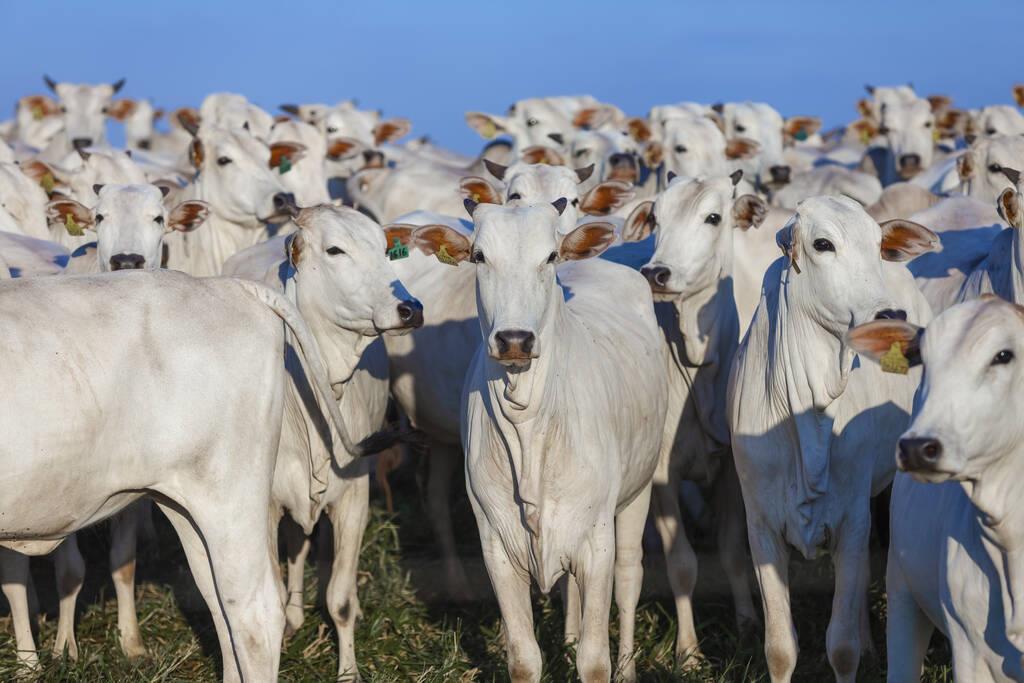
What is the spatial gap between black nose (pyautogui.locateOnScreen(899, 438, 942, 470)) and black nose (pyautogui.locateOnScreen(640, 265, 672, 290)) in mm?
2810

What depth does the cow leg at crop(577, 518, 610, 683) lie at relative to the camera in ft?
18.4

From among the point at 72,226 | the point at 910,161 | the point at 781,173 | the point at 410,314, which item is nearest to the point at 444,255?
the point at 410,314

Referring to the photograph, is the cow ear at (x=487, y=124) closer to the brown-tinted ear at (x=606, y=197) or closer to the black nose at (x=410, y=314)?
the brown-tinted ear at (x=606, y=197)

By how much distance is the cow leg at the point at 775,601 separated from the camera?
18.9 ft

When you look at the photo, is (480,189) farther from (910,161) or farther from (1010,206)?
(910,161)

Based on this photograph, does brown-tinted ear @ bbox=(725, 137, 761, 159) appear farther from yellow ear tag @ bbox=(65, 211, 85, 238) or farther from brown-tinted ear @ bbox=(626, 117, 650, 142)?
yellow ear tag @ bbox=(65, 211, 85, 238)

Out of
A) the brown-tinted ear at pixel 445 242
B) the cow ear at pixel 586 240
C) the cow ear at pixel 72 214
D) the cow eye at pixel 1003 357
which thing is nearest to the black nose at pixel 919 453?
the cow eye at pixel 1003 357

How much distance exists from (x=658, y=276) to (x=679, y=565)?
1.33 m

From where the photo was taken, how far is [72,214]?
25.9 feet

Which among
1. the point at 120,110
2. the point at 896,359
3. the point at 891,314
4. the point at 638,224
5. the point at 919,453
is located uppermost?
the point at 120,110

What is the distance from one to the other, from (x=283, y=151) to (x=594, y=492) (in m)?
5.30

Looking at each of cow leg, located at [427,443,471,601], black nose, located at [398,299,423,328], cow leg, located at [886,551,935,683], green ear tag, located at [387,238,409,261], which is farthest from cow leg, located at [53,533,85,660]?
cow leg, located at [886,551,935,683]

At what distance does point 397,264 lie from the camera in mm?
8312

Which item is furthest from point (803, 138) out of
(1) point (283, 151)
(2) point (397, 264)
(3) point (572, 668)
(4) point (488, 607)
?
(3) point (572, 668)
